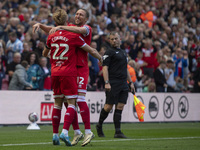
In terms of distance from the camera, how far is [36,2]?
20375mm

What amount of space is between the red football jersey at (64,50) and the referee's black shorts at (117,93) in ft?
8.80

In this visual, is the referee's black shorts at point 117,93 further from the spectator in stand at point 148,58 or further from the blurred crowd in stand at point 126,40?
the spectator in stand at point 148,58

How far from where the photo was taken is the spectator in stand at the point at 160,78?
19.4 metres

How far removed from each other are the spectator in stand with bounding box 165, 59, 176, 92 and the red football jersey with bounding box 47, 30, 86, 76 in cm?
1232

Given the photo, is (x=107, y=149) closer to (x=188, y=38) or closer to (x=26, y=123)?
(x=26, y=123)

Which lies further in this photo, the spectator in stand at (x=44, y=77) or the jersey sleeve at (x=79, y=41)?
the spectator in stand at (x=44, y=77)

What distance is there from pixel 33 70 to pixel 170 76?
687 centimetres

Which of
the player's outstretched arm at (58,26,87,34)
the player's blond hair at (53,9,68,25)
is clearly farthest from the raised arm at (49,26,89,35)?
the player's blond hair at (53,9,68,25)

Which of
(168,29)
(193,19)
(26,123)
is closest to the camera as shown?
(26,123)

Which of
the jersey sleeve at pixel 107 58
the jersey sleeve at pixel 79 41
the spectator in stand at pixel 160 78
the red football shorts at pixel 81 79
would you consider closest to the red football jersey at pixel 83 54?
the red football shorts at pixel 81 79

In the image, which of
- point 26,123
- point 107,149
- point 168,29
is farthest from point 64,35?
point 168,29

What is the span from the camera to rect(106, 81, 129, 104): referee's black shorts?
11.2 metres

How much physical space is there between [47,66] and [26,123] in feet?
8.89

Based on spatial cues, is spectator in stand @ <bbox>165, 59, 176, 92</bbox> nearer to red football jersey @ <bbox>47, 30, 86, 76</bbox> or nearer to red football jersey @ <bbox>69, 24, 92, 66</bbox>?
red football jersey @ <bbox>69, 24, 92, 66</bbox>
